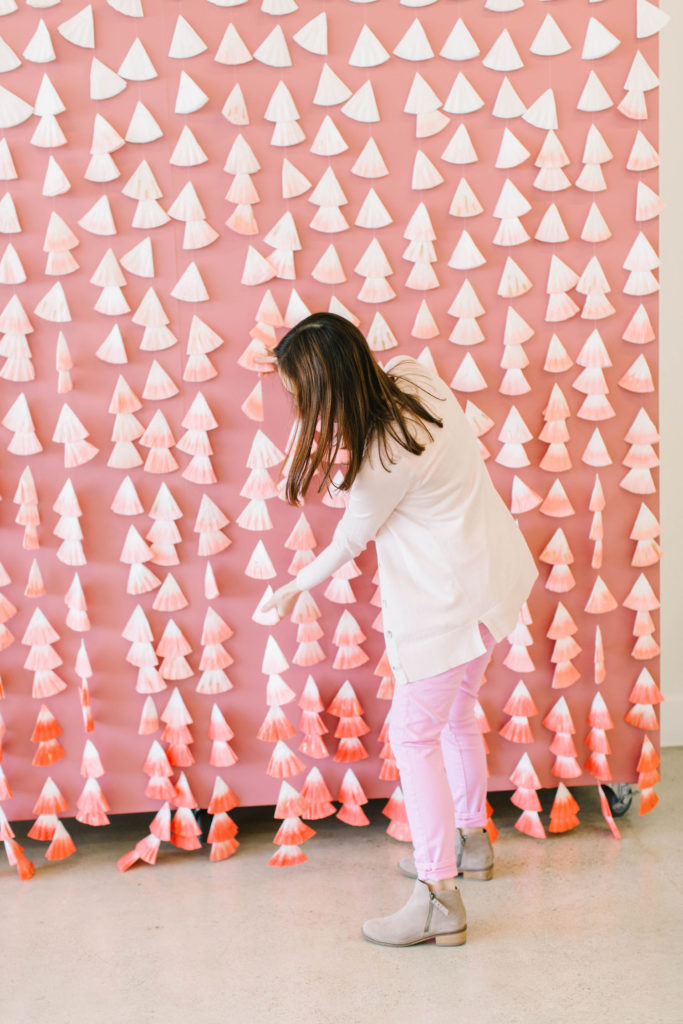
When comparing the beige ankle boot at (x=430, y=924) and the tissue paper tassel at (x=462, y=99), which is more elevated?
the tissue paper tassel at (x=462, y=99)

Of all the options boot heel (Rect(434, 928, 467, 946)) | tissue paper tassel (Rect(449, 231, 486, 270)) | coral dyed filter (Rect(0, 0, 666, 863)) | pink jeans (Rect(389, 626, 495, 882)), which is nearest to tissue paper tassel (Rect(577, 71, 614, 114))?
coral dyed filter (Rect(0, 0, 666, 863))

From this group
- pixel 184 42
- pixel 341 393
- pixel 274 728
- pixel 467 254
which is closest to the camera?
pixel 341 393

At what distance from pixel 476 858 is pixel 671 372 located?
4.75 feet

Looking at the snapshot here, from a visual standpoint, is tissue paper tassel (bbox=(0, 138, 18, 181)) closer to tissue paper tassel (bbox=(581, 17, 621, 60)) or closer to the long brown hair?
the long brown hair

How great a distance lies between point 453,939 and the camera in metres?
1.87

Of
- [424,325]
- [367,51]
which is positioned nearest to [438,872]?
[424,325]

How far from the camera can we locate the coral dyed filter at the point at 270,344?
2047mm

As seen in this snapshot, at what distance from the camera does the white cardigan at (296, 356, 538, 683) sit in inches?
69.4

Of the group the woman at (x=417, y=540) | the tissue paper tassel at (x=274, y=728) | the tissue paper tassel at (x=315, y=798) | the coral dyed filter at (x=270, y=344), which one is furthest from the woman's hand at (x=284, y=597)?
the tissue paper tassel at (x=315, y=798)

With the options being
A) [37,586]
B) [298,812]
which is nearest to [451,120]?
[37,586]

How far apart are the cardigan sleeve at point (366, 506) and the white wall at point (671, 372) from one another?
3.99 ft

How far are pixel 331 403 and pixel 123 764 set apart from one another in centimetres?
114

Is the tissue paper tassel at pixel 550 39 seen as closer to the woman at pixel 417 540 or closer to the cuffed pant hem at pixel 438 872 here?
the woman at pixel 417 540

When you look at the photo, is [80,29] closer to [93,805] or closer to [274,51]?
[274,51]
